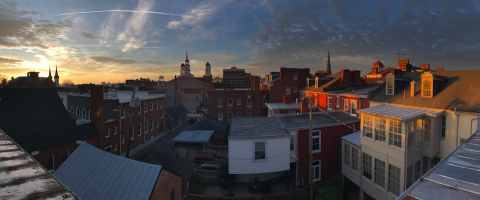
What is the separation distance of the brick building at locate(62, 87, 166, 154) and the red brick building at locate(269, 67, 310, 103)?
20445 mm

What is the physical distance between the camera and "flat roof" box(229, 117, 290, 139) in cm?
2123

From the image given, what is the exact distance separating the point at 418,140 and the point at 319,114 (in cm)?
1041

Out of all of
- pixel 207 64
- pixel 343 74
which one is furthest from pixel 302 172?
pixel 207 64

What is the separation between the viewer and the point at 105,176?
11609mm

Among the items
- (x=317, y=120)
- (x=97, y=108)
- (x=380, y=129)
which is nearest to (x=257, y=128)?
(x=317, y=120)

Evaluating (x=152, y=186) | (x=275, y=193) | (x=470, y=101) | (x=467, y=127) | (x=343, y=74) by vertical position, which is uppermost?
(x=343, y=74)

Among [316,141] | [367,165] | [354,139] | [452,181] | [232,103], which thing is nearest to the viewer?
[452,181]

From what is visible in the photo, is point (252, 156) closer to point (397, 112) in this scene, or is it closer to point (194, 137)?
point (397, 112)

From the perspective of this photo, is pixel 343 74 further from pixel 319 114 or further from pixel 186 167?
pixel 186 167

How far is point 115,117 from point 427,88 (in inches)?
1177

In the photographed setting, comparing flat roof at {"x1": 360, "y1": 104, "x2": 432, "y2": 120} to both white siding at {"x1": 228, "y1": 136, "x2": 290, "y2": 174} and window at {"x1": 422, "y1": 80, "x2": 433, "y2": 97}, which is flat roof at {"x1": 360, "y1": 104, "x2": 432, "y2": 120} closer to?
window at {"x1": 422, "y1": 80, "x2": 433, "y2": 97}

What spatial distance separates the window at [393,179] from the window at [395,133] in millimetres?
1565

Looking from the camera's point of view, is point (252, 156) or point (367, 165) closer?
point (367, 165)

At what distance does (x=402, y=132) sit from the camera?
15.8m
